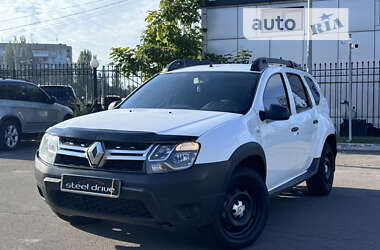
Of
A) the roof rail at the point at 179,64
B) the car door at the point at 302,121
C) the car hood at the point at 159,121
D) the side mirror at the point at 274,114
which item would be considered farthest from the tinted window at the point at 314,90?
the car hood at the point at 159,121

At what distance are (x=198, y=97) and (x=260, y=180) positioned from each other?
116 centimetres

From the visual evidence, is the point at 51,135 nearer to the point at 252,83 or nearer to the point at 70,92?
the point at 252,83

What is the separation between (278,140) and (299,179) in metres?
0.87

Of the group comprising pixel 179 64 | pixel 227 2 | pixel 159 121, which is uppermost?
pixel 227 2

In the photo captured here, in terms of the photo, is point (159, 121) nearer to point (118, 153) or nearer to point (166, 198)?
point (118, 153)

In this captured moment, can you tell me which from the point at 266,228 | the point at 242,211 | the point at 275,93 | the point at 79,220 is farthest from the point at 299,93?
the point at 79,220

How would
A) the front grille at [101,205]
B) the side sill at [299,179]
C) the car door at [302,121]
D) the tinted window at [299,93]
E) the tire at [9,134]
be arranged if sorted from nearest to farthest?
the front grille at [101,205] → the side sill at [299,179] → the car door at [302,121] → the tinted window at [299,93] → the tire at [9,134]

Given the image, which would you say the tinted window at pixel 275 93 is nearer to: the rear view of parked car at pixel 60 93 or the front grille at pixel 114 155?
the front grille at pixel 114 155

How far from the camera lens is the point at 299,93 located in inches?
233

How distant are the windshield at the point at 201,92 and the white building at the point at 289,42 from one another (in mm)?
15045

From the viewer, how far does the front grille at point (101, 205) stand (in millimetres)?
3697

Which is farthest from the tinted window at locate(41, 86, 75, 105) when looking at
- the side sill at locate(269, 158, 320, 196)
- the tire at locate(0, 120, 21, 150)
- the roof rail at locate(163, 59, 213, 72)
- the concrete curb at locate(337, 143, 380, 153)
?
the side sill at locate(269, 158, 320, 196)

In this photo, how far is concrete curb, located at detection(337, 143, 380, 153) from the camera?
12.2 m

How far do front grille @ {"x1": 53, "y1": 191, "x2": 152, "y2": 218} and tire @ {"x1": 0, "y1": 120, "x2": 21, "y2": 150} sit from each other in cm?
812
